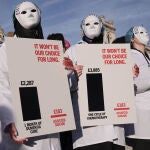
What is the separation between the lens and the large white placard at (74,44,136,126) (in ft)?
18.2

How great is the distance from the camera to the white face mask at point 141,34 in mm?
7023

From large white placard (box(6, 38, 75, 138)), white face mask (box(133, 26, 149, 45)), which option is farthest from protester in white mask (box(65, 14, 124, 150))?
white face mask (box(133, 26, 149, 45))

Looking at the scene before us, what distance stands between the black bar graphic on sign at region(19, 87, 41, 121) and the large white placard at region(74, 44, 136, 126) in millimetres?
810

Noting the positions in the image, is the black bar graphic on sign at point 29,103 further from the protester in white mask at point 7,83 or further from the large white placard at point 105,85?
the large white placard at point 105,85

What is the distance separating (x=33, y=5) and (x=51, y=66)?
0.68 m

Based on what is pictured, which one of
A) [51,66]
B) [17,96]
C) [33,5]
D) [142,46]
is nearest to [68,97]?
[51,66]

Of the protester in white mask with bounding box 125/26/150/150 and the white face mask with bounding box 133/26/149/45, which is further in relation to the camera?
the white face mask with bounding box 133/26/149/45

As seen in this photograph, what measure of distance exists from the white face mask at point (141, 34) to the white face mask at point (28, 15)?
7.06ft

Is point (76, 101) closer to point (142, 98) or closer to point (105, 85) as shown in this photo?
point (105, 85)

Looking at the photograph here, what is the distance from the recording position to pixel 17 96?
4.67m

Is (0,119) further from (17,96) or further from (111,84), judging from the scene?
(111,84)

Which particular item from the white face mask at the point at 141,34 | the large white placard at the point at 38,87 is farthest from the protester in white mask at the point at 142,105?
the large white placard at the point at 38,87

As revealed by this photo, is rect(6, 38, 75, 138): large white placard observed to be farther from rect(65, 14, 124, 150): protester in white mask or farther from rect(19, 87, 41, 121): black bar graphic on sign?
rect(65, 14, 124, 150): protester in white mask

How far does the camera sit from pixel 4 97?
191 inches
